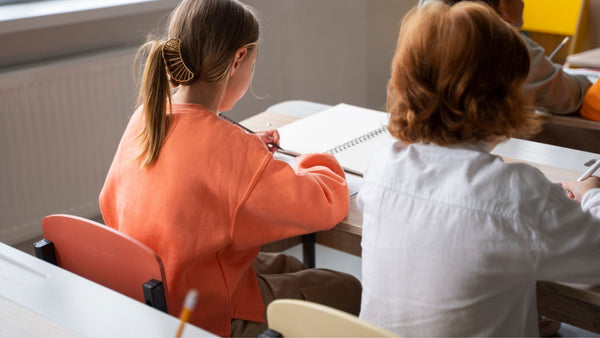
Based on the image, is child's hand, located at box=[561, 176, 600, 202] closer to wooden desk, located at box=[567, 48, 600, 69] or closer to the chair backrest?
the chair backrest

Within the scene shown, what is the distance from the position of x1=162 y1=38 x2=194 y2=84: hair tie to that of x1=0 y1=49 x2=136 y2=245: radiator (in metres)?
1.21

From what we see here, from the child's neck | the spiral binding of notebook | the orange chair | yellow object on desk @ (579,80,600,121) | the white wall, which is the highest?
the child's neck

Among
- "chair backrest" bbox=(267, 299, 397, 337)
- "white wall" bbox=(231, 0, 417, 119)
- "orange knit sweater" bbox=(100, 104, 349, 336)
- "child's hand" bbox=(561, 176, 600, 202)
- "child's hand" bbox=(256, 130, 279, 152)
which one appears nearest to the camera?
"chair backrest" bbox=(267, 299, 397, 337)

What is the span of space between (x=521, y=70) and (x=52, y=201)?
1887 millimetres

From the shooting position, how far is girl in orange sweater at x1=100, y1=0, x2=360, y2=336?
1134 mm

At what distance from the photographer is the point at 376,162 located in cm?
105

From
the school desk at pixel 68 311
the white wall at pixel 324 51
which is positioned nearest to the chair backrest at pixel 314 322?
the school desk at pixel 68 311

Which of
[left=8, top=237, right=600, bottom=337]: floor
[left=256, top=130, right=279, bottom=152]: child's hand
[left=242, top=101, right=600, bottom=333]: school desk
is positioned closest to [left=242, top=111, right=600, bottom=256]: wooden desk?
[left=242, top=101, right=600, bottom=333]: school desk

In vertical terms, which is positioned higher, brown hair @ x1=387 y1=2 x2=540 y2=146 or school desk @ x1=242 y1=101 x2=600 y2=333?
brown hair @ x1=387 y1=2 x2=540 y2=146

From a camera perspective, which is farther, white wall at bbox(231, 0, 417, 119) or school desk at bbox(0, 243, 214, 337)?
white wall at bbox(231, 0, 417, 119)

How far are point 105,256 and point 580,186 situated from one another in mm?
862

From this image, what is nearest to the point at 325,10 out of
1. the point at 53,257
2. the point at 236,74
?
the point at 236,74

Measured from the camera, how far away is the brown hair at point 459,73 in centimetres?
92

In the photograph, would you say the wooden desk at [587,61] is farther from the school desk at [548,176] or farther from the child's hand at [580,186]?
the child's hand at [580,186]
